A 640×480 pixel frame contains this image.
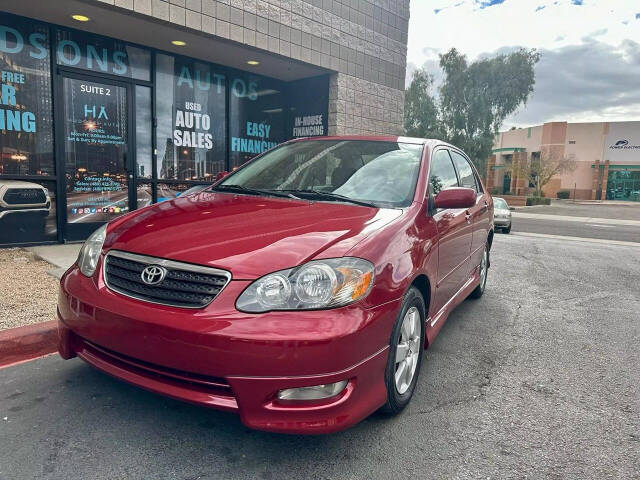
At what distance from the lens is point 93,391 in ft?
9.33

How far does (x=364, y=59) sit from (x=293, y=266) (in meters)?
8.81

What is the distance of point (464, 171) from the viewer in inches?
186

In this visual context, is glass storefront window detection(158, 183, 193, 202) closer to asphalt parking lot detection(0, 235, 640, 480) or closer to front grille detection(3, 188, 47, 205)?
front grille detection(3, 188, 47, 205)

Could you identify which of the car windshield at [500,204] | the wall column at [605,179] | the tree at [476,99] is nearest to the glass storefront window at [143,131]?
the car windshield at [500,204]

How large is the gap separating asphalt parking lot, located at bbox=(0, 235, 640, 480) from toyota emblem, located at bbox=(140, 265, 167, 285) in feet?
2.62

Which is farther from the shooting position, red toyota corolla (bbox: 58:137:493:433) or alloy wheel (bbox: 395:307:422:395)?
alloy wheel (bbox: 395:307:422:395)

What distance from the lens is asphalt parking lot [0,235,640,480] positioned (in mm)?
2209

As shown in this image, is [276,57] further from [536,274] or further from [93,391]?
[93,391]

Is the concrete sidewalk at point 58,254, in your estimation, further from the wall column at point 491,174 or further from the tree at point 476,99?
the wall column at point 491,174

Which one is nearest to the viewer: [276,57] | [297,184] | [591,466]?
[591,466]

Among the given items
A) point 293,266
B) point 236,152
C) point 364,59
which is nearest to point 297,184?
point 293,266

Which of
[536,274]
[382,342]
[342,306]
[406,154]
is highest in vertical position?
[406,154]

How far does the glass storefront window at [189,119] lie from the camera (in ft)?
27.7

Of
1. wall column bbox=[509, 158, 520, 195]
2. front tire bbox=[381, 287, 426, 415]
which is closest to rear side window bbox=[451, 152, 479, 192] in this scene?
front tire bbox=[381, 287, 426, 415]
